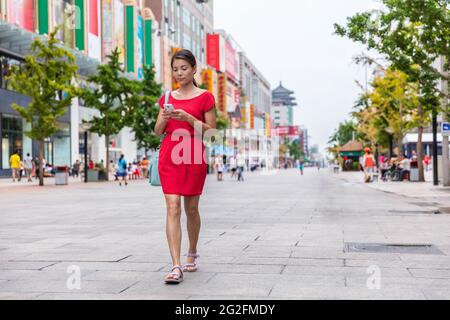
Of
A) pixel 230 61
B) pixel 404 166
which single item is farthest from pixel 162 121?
pixel 230 61

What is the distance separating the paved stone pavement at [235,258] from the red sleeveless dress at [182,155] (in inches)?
30.0

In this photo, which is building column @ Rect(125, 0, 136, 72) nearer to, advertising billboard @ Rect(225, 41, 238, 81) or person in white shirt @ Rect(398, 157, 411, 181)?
person in white shirt @ Rect(398, 157, 411, 181)

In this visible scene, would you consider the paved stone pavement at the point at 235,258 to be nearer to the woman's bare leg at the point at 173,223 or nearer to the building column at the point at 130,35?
the woman's bare leg at the point at 173,223

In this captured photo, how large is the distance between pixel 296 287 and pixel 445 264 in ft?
6.28

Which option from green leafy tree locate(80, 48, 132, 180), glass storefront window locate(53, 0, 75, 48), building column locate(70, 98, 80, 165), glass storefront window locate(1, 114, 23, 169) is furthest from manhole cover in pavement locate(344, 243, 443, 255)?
building column locate(70, 98, 80, 165)

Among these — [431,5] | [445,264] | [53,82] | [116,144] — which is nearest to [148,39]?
[116,144]

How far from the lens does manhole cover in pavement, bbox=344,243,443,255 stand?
264 inches

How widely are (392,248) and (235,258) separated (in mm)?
1894

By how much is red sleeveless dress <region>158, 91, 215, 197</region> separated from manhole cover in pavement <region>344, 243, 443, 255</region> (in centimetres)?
243

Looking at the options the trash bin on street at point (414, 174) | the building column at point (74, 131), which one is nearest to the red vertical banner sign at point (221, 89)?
the building column at point (74, 131)

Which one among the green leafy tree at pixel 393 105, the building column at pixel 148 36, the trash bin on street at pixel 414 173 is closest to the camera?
the trash bin on street at pixel 414 173

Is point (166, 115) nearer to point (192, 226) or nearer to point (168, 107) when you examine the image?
point (168, 107)

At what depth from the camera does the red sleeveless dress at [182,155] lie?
5.06m

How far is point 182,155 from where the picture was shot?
5082mm
